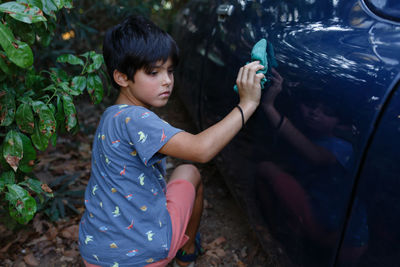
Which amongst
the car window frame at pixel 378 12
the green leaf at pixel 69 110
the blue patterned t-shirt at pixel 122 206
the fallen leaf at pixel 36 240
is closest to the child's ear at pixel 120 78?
the blue patterned t-shirt at pixel 122 206

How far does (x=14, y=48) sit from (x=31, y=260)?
139cm

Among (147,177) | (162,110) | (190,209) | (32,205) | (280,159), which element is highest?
(280,159)

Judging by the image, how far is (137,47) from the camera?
152 cm

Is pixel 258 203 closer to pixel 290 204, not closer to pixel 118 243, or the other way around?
pixel 290 204

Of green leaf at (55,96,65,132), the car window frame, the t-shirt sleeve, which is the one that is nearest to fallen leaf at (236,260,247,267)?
the t-shirt sleeve

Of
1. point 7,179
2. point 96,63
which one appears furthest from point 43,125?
point 96,63

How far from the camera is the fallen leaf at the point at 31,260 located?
2084 mm

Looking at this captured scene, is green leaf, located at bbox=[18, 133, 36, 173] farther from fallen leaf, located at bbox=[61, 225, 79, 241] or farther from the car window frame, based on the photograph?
the car window frame

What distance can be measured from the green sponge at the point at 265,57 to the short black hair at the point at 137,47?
367mm

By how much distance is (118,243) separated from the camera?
1.53 m

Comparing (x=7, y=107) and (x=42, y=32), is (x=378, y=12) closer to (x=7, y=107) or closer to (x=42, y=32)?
(x=42, y=32)

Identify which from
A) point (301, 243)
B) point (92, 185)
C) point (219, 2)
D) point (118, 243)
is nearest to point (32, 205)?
point (92, 185)

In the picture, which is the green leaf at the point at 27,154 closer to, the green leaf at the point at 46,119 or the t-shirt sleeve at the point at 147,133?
the green leaf at the point at 46,119

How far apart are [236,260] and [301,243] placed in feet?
3.06
